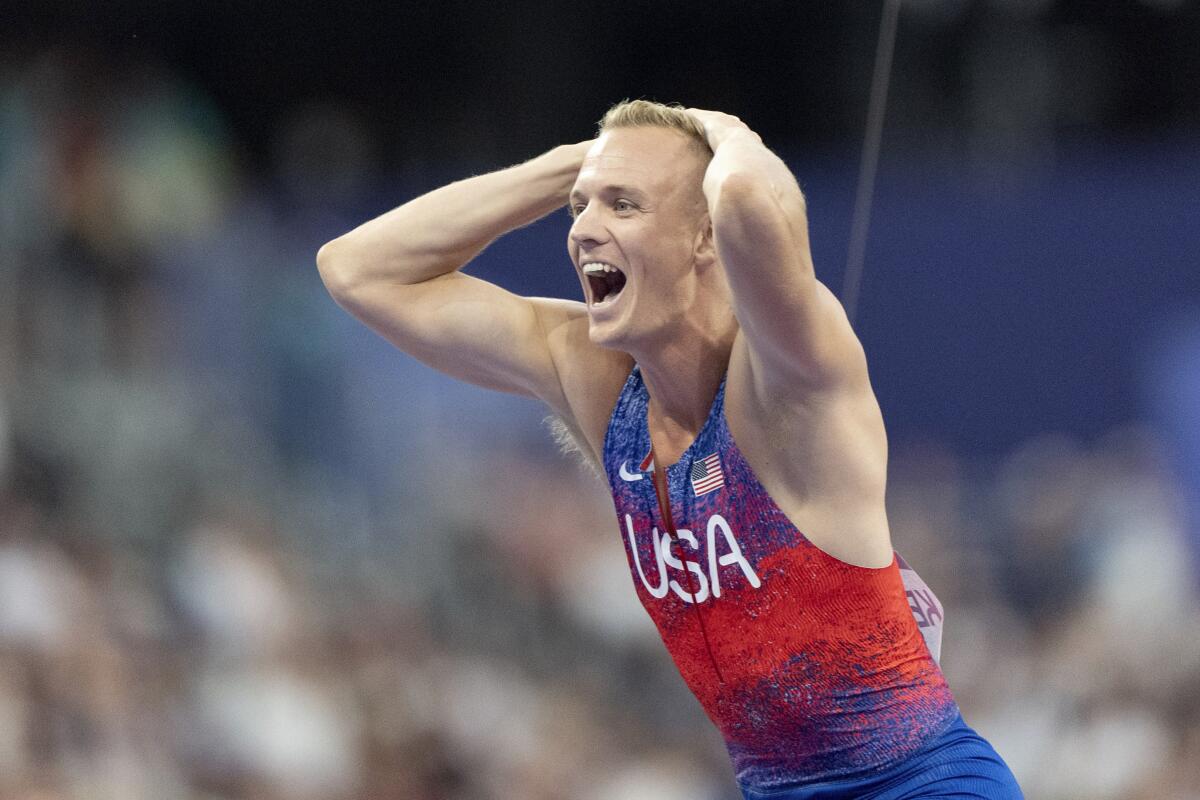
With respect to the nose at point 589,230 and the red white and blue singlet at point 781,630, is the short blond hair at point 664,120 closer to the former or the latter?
the nose at point 589,230

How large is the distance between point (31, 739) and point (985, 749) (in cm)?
376

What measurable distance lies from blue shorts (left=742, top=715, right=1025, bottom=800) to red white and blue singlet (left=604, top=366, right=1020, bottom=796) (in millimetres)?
14

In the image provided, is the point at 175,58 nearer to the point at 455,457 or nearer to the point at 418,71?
the point at 418,71

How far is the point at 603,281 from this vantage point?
2.76 metres

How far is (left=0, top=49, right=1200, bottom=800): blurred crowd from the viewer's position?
549 cm

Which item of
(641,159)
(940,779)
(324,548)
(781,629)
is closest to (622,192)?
(641,159)

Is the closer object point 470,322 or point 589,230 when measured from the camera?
point 589,230

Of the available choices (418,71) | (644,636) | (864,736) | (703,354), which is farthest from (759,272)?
(418,71)

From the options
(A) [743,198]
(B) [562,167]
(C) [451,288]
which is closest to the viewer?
(A) [743,198]

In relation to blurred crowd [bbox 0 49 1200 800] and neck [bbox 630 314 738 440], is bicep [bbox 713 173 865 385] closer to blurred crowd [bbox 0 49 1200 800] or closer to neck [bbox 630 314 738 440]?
neck [bbox 630 314 738 440]

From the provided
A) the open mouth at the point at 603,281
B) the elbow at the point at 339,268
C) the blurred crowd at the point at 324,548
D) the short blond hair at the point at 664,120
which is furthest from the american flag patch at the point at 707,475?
the blurred crowd at the point at 324,548

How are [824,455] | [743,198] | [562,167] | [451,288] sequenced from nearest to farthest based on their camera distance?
[743,198] < [824,455] < [562,167] < [451,288]

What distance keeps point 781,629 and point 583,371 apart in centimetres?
67

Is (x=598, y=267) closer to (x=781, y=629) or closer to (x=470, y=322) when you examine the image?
(x=470, y=322)
